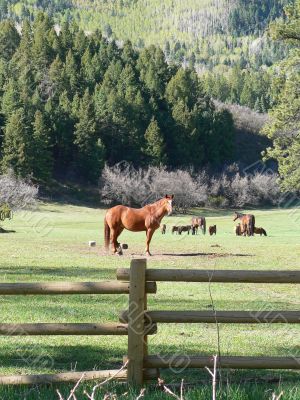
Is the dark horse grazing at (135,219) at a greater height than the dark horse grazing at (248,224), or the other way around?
the dark horse grazing at (135,219)

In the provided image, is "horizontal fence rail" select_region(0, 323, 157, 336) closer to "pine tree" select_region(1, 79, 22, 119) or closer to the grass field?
the grass field

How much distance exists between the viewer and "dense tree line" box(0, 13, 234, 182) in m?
103

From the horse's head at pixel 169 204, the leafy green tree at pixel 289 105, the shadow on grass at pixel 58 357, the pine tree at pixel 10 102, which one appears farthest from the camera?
the pine tree at pixel 10 102

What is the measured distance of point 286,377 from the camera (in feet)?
28.3

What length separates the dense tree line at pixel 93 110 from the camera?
10312cm

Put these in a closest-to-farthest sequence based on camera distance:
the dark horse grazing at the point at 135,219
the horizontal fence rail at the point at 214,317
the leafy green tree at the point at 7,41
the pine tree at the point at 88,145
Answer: the horizontal fence rail at the point at 214,317
the dark horse grazing at the point at 135,219
the pine tree at the point at 88,145
the leafy green tree at the point at 7,41

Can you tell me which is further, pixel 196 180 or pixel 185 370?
pixel 196 180

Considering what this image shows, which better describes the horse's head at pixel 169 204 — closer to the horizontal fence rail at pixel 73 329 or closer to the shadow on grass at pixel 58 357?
the shadow on grass at pixel 58 357

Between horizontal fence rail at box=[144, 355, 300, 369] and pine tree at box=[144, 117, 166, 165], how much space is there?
10533 cm

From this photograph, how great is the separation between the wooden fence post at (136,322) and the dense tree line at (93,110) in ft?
280

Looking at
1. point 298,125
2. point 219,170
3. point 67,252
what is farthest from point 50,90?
point 67,252

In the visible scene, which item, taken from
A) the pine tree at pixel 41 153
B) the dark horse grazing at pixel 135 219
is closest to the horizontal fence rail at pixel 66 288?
the dark horse grazing at pixel 135 219

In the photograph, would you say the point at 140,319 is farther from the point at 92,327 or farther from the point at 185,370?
the point at 185,370

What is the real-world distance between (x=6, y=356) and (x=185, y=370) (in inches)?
101
